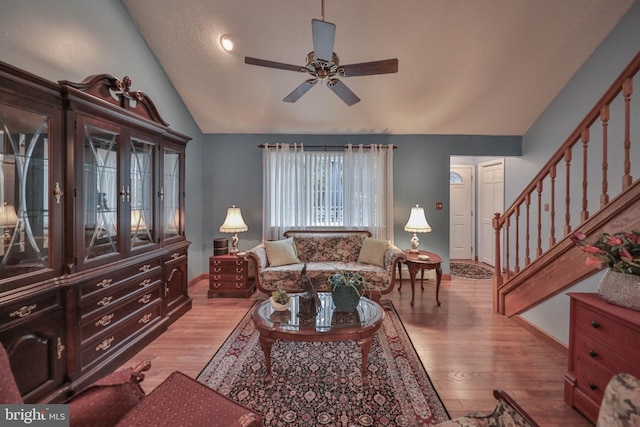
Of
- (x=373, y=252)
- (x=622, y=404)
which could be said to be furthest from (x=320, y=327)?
(x=373, y=252)

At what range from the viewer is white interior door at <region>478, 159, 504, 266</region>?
202 inches

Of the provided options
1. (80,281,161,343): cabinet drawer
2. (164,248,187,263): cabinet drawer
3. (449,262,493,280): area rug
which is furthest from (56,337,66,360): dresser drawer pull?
(449,262,493,280): area rug

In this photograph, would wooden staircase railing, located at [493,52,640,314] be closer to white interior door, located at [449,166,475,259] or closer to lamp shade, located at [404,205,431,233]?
lamp shade, located at [404,205,431,233]

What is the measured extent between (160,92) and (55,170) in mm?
2110

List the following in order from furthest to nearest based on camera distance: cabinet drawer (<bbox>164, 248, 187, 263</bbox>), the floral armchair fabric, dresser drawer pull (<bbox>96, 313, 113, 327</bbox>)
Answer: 1. cabinet drawer (<bbox>164, 248, 187, 263</bbox>)
2. dresser drawer pull (<bbox>96, 313, 113, 327</bbox>)
3. the floral armchair fabric

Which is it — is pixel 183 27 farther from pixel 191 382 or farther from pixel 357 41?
pixel 191 382

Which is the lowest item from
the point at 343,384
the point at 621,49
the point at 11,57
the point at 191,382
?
the point at 343,384

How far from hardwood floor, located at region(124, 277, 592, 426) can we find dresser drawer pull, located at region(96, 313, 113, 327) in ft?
1.37

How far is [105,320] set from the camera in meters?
2.14

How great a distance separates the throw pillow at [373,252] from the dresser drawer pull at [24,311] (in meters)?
3.22

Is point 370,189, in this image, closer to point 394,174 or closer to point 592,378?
point 394,174

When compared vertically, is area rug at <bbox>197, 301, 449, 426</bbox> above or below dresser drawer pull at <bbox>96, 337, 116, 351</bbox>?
below

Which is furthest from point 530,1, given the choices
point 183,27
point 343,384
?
point 343,384

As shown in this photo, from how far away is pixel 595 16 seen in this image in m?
2.92
